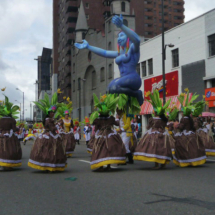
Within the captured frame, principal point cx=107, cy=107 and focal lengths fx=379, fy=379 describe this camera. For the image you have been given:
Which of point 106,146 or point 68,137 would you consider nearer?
point 106,146

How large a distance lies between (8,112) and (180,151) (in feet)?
16.6

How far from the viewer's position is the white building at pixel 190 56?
25.7 meters

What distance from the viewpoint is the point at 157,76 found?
31.7 meters

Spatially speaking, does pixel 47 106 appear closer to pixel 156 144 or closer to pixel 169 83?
pixel 156 144

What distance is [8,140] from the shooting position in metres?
10.6

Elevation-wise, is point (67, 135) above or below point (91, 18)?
below

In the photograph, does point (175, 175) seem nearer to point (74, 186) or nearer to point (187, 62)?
point (74, 186)

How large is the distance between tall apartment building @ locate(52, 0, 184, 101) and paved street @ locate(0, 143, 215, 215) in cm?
3540

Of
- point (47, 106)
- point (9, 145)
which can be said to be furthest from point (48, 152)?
point (9, 145)

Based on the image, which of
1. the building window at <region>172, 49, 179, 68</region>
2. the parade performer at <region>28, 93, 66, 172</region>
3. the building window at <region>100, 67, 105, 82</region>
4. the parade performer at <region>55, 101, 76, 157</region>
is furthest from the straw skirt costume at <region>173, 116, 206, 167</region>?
the building window at <region>100, 67, 105, 82</region>

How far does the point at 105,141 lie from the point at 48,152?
152 cm

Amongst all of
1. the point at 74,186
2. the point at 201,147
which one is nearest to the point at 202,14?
the point at 201,147

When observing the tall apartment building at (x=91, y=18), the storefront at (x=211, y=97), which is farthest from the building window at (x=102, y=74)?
the storefront at (x=211, y=97)

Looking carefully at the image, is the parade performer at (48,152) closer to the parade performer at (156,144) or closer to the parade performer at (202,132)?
the parade performer at (156,144)
